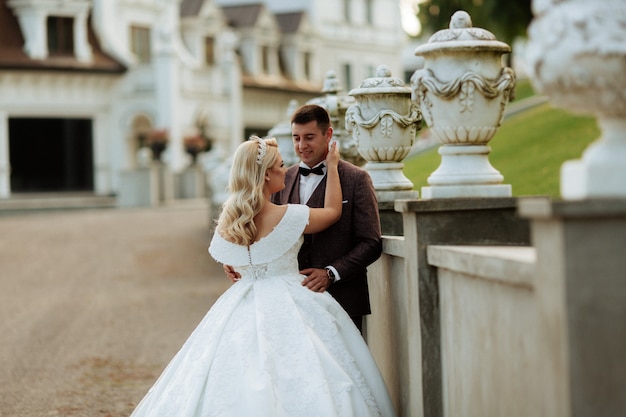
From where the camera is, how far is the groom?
22.2 feet

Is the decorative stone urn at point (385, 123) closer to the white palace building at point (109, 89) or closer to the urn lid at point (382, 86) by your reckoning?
the urn lid at point (382, 86)

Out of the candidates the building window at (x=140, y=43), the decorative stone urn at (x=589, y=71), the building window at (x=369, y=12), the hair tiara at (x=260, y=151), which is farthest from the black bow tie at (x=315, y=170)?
the building window at (x=369, y=12)

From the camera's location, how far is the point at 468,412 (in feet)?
18.3

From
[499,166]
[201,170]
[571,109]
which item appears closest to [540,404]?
[571,109]

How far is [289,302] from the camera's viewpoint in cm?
652

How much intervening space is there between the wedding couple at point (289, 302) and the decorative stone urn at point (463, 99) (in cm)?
67

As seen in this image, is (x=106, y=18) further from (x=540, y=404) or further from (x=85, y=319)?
(x=540, y=404)

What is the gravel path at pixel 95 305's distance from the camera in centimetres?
1043

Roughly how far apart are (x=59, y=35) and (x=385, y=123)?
41.6m

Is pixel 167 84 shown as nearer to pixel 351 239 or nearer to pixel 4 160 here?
pixel 4 160

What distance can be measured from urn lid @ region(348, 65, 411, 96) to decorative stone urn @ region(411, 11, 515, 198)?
1.50m

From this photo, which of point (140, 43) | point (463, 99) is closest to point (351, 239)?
point (463, 99)

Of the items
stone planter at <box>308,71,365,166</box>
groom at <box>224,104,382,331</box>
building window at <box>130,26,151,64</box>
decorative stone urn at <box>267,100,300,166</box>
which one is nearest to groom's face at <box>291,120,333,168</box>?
groom at <box>224,104,382,331</box>

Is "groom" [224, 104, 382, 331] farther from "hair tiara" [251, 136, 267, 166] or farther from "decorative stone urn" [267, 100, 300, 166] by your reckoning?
"decorative stone urn" [267, 100, 300, 166]
